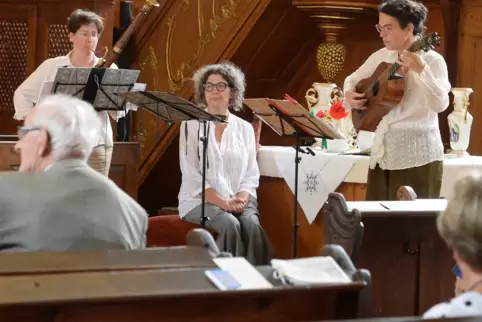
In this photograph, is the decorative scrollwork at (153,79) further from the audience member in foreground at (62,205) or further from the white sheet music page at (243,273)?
the white sheet music page at (243,273)

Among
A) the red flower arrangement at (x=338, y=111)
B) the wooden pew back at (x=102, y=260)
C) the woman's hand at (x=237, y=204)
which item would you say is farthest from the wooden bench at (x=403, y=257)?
the red flower arrangement at (x=338, y=111)

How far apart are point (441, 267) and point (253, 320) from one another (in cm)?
183

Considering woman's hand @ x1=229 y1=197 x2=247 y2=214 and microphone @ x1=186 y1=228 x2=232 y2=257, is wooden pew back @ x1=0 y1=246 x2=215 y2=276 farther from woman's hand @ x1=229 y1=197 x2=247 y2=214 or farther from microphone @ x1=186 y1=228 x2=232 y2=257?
woman's hand @ x1=229 y1=197 x2=247 y2=214

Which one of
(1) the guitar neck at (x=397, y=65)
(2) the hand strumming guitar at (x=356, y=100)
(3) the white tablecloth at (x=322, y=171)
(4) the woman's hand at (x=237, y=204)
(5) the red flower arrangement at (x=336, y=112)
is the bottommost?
(4) the woman's hand at (x=237, y=204)

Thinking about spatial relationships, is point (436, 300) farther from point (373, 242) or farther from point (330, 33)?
point (330, 33)

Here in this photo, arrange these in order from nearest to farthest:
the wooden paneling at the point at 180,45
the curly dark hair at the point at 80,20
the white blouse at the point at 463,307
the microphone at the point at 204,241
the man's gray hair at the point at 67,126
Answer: the white blouse at the point at 463,307
the microphone at the point at 204,241
the man's gray hair at the point at 67,126
the curly dark hair at the point at 80,20
the wooden paneling at the point at 180,45

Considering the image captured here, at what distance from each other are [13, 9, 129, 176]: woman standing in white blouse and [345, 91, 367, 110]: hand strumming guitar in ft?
5.25

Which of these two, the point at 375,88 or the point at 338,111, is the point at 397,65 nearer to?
the point at 375,88

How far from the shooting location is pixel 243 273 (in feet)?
9.57

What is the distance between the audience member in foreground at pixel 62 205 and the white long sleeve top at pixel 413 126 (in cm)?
220

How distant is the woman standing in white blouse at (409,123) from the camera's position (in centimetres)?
537

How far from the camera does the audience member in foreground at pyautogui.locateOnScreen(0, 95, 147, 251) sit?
3.35 m

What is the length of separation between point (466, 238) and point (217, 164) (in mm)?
3881

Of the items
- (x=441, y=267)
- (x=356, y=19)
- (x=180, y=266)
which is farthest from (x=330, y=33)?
(x=180, y=266)
